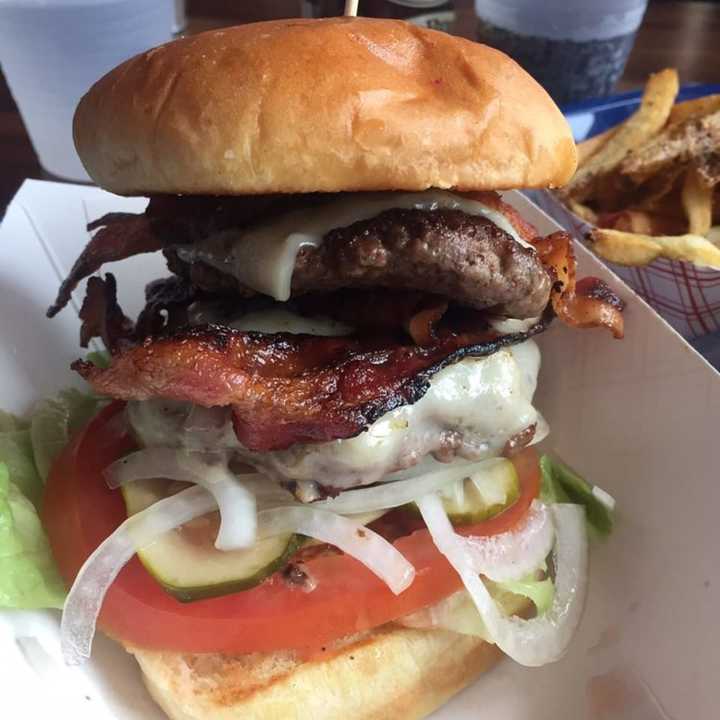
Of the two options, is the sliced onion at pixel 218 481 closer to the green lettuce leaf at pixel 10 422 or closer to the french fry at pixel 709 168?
the green lettuce leaf at pixel 10 422

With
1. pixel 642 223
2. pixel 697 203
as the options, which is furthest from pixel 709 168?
pixel 642 223

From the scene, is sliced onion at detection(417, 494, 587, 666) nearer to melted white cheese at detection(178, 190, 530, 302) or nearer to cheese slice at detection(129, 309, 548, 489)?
cheese slice at detection(129, 309, 548, 489)

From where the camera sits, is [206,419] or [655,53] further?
[655,53]

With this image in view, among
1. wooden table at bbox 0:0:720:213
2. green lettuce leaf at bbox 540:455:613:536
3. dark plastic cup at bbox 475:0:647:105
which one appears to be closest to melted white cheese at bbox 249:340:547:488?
green lettuce leaf at bbox 540:455:613:536

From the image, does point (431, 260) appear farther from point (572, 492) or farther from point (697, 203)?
point (697, 203)

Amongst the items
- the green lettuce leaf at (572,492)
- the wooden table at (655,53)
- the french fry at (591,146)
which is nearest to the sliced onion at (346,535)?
the green lettuce leaf at (572,492)

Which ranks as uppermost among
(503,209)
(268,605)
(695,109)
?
(503,209)
